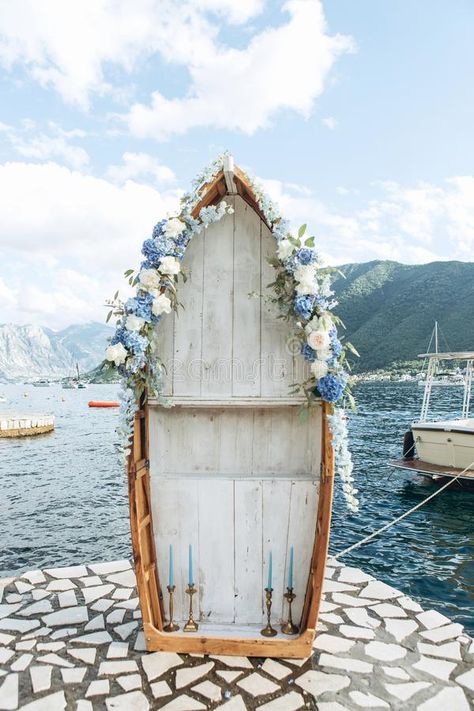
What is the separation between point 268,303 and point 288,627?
276 centimetres

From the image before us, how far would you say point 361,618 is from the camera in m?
5.02

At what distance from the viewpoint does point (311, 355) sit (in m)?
4.18

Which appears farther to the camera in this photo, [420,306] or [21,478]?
[420,306]

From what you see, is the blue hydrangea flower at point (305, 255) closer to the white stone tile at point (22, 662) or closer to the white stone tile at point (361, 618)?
the white stone tile at point (361, 618)

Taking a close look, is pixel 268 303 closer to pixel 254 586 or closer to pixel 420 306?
pixel 254 586

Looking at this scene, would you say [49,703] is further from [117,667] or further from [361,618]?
[361,618]

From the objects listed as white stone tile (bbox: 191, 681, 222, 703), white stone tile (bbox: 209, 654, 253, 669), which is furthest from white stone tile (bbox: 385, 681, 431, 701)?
white stone tile (bbox: 191, 681, 222, 703)

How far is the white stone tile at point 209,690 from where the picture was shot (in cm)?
379

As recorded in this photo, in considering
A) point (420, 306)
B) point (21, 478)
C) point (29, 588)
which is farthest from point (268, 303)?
point (420, 306)

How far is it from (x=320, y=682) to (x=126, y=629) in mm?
1810

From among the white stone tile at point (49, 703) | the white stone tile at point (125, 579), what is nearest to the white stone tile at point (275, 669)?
the white stone tile at point (49, 703)

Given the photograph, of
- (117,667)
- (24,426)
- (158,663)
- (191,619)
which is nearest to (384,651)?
(191,619)

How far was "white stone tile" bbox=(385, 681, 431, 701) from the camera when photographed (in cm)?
383

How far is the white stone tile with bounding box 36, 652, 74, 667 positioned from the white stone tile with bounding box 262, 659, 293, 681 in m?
1.53
